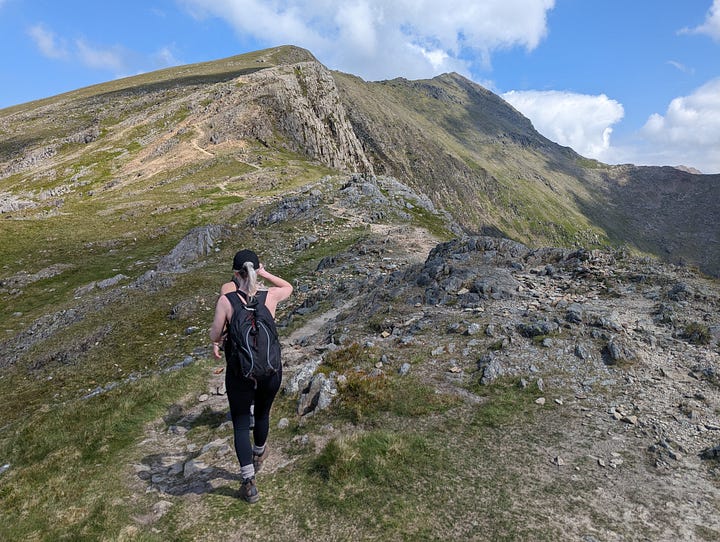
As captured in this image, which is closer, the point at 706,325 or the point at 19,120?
the point at 706,325

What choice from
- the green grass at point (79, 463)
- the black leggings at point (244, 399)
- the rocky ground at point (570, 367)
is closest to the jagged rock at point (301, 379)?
the rocky ground at point (570, 367)

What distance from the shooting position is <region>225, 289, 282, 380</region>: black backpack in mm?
6488

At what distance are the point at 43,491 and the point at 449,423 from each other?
8.56 meters

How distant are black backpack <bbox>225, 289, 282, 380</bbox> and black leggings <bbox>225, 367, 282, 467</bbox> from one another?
0.20 meters

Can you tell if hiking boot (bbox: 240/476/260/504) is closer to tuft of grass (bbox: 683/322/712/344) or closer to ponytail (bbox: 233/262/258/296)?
ponytail (bbox: 233/262/258/296)

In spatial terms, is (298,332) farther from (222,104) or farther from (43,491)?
(222,104)

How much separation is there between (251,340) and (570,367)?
9282 millimetres

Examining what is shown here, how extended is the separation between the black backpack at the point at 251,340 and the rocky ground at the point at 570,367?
9.66 feet

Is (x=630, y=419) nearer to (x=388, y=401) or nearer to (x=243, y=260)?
(x=388, y=401)

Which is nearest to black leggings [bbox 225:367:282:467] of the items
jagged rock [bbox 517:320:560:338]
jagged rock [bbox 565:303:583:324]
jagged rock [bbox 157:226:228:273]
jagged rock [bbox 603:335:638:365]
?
jagged rock [bbox 517:320:560:338]

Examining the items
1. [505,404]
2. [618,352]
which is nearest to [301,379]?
[505,404]

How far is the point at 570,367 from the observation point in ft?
36.9

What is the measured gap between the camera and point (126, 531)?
6.52 m

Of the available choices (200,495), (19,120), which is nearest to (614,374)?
(200,495)
